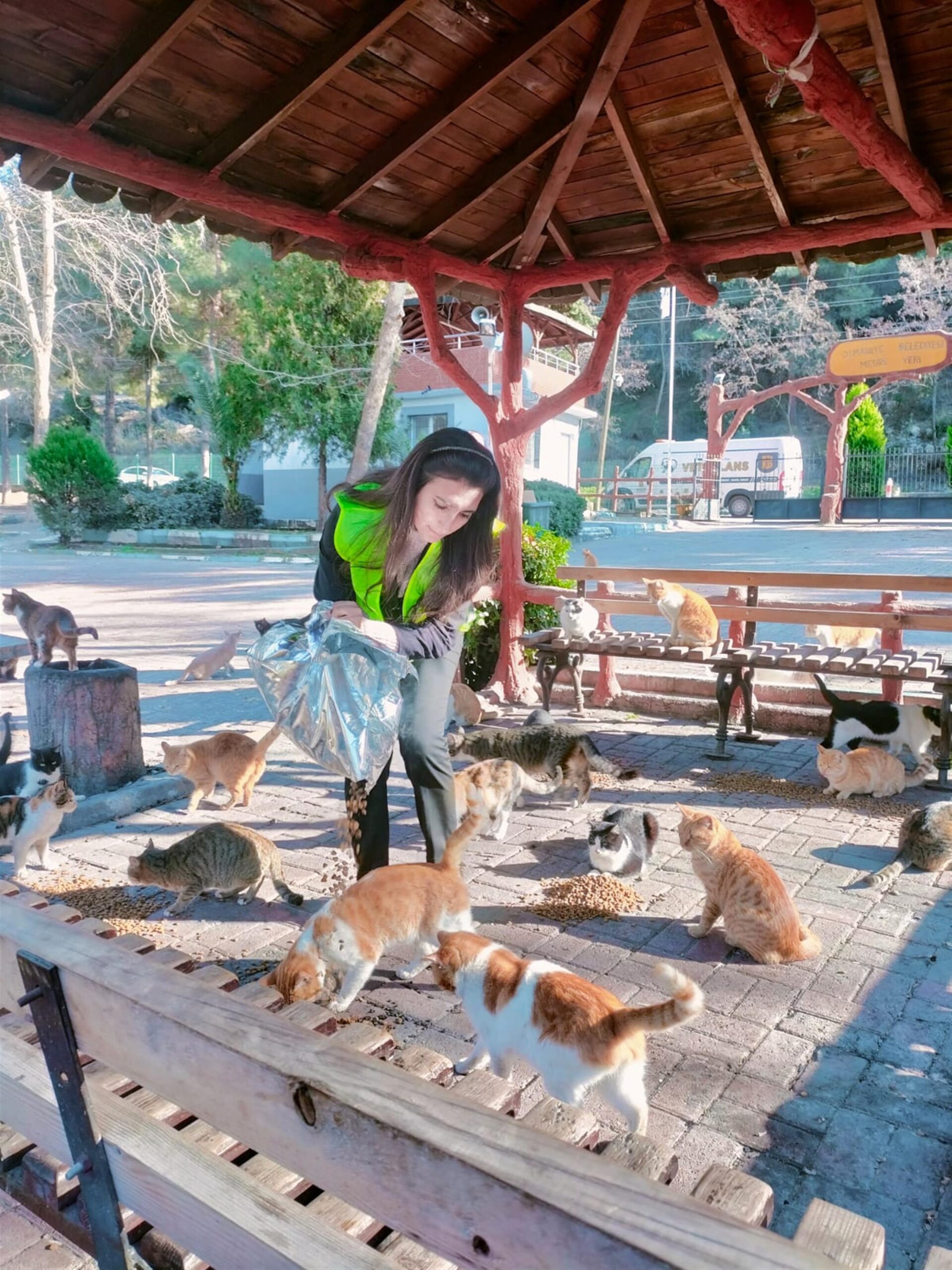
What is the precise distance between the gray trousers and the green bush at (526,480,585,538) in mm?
21256

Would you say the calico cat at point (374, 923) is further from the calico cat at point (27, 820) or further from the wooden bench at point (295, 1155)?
the calico cat at point (27, 820)

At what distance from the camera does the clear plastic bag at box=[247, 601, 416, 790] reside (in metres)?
3.10

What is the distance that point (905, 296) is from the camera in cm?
4072

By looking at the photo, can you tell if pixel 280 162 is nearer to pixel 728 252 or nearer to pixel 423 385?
pixel 728 252

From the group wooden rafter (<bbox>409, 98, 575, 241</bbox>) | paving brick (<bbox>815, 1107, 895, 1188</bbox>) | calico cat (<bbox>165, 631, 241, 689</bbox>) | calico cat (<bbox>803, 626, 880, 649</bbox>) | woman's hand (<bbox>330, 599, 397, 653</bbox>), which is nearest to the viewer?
paving brick (<bbox>815, 1107, 895, 1188</bbox>)

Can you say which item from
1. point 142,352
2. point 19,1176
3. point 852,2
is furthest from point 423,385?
point 19,1176

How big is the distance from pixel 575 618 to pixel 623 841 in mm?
3190

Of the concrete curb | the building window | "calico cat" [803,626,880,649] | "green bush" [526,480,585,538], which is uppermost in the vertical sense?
the building window

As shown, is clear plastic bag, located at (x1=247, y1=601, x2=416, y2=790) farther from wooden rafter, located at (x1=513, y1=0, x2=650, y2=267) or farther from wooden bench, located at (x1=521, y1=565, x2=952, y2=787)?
wooden bench, located at (x1=521, y1=565, x2=952, y2=787)

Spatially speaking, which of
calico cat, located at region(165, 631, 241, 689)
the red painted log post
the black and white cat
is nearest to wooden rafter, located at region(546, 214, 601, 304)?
the red painted log post

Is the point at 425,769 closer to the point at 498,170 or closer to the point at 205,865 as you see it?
the point at 205,865

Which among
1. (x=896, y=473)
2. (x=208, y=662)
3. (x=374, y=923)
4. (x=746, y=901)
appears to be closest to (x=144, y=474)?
(x=896, y=473)

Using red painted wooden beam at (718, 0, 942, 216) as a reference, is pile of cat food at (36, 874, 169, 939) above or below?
below

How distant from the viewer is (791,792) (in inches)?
226
